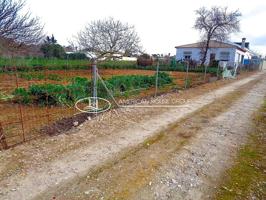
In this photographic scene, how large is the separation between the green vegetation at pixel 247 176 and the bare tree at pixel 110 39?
15.8 meters

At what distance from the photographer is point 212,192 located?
9.78 ft

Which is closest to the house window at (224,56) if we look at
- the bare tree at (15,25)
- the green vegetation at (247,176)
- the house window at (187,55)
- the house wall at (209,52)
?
the house wall at (209,52)

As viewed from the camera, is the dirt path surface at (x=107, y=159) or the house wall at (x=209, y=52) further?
the house wall at (x=209, y=52)

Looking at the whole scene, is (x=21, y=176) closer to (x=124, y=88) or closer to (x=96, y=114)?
(x=96, y=114)

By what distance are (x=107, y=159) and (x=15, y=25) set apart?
8913 mm

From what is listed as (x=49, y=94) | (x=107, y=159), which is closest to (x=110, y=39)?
(x=49, y=94)

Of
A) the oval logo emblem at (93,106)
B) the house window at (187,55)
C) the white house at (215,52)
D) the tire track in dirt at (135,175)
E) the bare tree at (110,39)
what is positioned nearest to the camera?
the tire track in dirt at (135,175)

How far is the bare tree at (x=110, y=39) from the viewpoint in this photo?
20375 mm

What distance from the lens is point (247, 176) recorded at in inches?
134

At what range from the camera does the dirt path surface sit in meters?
2.94

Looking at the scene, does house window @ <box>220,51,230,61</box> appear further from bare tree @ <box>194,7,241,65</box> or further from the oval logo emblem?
the oval logo emblem

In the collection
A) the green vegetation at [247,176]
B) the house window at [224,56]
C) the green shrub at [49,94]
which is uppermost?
the house window at [224,56]

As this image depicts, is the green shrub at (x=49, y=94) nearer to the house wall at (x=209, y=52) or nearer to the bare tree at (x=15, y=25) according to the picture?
the bare tree at (x=15, y=25)

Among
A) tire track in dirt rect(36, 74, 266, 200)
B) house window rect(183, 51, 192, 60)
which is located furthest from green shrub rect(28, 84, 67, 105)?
house window rect(183, 51, 192, 60)
